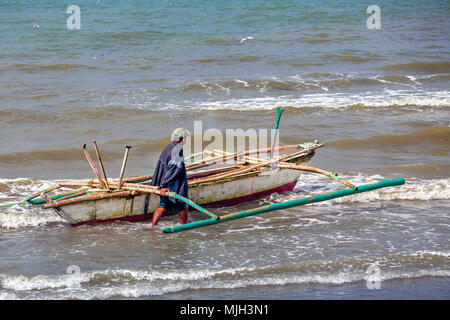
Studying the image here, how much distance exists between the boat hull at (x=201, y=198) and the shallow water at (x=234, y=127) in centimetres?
16

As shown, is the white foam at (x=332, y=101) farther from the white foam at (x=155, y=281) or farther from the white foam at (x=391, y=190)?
the white foam at (x=155, y=281)

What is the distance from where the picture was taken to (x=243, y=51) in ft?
71.7

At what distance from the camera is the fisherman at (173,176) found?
734 cm

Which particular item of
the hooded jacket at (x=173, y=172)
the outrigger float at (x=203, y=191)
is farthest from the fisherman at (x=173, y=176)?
the outrigger float at (x=203, y=191)

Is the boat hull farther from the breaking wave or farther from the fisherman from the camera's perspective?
the breaking wave

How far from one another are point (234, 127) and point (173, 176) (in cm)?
638

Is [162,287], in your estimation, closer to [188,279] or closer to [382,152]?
[188,279]

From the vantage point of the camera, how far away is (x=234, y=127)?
13625 millimetres

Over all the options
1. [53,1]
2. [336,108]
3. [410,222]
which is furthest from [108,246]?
[53,1]

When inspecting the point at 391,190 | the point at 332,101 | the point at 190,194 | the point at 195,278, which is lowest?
the point at 195,278

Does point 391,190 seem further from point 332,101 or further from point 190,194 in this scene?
point 332,101

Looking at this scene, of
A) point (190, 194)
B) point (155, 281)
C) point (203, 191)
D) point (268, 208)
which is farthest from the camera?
point (203, 191)

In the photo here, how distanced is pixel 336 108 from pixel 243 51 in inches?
299

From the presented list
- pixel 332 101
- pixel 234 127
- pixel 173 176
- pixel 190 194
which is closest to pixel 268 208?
pixel 173 176
